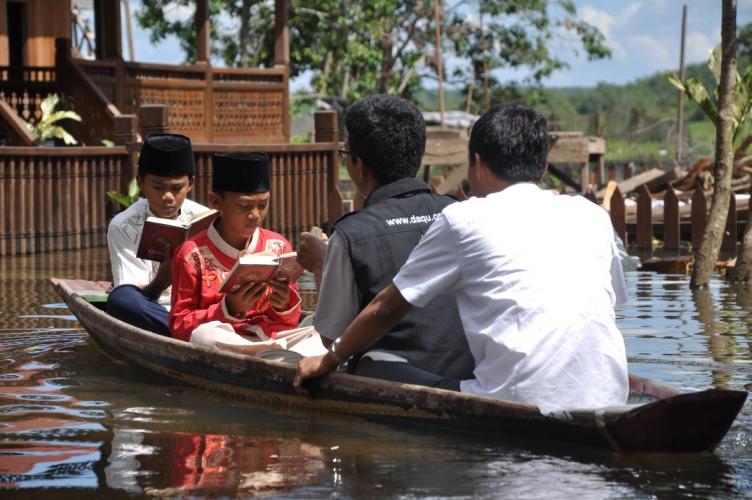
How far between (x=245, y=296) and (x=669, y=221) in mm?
12232

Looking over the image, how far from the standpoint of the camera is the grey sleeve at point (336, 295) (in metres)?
6.49

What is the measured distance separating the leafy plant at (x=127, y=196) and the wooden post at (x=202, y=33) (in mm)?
4647

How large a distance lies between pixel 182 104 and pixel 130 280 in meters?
13.3

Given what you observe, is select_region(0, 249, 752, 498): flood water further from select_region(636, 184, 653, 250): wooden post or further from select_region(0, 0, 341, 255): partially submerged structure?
select_region(636, 184, 653, 250): wooden post

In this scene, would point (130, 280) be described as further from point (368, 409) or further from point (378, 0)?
point (378, 0)

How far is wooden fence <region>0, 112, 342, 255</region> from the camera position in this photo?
57.0 feet

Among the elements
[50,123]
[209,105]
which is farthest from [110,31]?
[50,123]

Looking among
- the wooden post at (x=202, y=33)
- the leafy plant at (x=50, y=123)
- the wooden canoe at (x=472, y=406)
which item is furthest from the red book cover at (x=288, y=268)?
the wooden post at (x=202, y=33)

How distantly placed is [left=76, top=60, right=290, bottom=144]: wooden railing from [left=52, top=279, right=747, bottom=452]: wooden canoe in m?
13.6

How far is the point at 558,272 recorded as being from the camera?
5.86m

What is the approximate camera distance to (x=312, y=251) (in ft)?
22.9

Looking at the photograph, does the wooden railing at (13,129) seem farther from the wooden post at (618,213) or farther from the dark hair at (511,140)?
the dark hair at (511,140)

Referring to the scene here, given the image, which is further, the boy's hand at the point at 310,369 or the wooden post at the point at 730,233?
the wooden post at the point at 730,233

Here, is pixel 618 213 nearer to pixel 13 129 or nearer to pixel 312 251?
pixel 13 129
